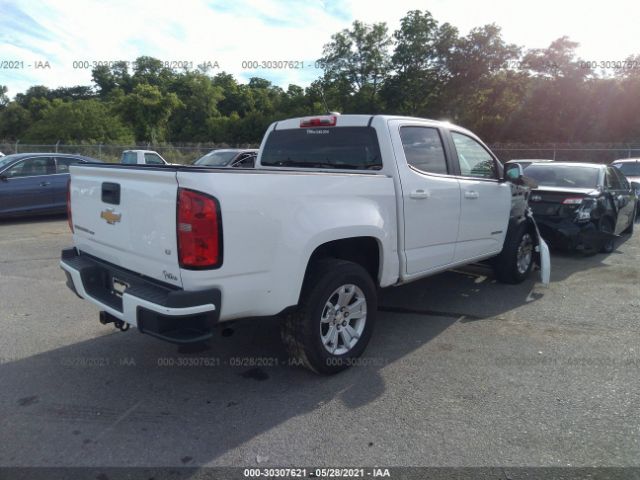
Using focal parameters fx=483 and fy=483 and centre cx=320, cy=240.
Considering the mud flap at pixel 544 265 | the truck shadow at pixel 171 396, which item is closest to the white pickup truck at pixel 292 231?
the truck shadow at pixel 171 396

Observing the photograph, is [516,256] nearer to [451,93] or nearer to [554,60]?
[451,93]

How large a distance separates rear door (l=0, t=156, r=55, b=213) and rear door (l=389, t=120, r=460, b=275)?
9.34 meters

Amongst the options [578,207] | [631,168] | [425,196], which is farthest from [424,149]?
[631,168]

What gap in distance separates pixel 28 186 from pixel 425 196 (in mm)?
9607

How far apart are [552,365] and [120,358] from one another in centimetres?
361

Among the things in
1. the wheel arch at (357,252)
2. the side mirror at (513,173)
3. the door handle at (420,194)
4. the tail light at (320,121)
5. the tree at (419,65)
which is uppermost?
the tree at (419,65)

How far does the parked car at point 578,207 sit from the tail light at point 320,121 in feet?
14.6

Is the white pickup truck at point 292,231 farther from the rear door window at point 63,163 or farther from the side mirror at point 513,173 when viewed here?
the rear door window at point 63,163

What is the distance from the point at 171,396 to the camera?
11.3ft

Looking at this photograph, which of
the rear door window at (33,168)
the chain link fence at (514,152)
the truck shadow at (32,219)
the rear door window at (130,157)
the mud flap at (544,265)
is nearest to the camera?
the mud flap at (544,265)

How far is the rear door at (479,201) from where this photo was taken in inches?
197

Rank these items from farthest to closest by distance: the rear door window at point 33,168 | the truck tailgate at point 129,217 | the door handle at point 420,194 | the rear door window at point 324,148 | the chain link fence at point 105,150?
the chain link fence at point 105,150, the rear door window at point 33,168, the rear door window at point 324,148, the door handle at point 420,194, the truck tailgate at point 129,217

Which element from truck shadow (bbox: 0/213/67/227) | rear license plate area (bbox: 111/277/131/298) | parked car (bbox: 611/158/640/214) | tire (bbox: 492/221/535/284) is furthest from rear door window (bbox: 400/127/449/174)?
parked car (bbox: 611/158/640/214)

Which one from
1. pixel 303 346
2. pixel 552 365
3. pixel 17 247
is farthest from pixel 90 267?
pixel 17 247
